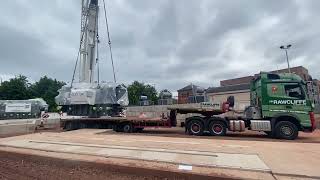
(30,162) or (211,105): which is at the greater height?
(211,105)

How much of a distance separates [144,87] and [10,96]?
3562 cm

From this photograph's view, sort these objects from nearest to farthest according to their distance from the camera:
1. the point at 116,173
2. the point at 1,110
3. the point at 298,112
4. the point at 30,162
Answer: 1. the point at 116,173
2. the point at 30,162
3. the point at 298,112
4. the point at 1,110

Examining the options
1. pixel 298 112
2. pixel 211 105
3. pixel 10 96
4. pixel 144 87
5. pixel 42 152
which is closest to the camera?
pixel 42 152

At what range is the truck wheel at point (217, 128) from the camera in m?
16.8

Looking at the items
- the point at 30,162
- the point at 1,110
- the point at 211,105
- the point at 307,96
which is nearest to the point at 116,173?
the point at 30,162

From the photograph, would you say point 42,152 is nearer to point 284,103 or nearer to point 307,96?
point 284,103

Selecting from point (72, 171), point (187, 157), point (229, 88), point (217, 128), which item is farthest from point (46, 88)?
point (187, 157)

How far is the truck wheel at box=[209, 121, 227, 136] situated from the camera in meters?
16.8

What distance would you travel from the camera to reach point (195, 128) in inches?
679

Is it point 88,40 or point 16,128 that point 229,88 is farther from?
point 16,128

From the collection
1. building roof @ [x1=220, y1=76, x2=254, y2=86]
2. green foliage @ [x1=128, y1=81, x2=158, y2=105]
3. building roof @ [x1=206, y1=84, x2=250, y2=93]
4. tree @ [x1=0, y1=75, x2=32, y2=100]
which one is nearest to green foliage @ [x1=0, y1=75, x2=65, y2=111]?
tree @ [x1=0, y1=75, x2=32, y2=100]

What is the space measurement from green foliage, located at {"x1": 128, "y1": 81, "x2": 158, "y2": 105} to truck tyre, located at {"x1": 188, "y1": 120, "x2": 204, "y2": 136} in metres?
57.5

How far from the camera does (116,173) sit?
7723mm

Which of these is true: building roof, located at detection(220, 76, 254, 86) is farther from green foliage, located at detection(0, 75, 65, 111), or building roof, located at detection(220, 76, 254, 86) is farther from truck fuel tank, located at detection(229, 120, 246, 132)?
truck fuel tank, located at detection(229, 120, 246, 132)
